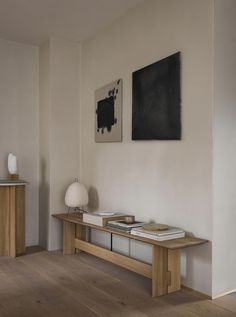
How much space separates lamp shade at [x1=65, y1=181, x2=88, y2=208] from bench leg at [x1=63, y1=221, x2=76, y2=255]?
23cm

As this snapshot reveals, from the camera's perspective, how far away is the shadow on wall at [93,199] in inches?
145

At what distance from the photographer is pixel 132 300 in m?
2.38

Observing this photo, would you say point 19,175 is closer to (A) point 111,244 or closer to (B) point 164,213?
(A) point 111,244

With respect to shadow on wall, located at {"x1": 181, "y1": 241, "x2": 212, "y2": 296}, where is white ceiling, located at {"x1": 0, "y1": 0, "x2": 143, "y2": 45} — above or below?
above

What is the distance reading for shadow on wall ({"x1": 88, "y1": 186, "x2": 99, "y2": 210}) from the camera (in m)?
3.67

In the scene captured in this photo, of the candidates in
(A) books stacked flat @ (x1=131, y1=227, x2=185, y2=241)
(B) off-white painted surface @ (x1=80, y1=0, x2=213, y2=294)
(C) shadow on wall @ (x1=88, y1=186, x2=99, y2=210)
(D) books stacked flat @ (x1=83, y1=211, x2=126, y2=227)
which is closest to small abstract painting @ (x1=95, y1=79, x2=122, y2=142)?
(B) off-white painted surface @ (x1=80, y1=0, x2=213, y2=294)

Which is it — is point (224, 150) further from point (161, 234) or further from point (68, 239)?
point (68, 239)

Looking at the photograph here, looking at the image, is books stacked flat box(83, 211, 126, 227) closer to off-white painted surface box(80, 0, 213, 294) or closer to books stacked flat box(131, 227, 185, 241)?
off-white painted surface box(80, 0, 213, 294)

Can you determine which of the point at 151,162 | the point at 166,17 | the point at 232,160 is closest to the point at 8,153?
the point at 151,162

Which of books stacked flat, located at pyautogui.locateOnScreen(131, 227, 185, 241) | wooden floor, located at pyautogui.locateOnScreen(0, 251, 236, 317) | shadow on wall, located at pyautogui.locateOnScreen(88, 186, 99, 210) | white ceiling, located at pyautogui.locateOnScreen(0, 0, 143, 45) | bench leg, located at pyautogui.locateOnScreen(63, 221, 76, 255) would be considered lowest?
wooden floor, located at pyautogui.locateOnScreen(0, 251, 236, 317)

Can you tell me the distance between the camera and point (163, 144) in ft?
9.20

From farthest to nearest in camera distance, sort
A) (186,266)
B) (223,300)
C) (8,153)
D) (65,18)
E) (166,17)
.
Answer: (8,153) < (65,18) < (166,17) < (186,266) < (223,300)

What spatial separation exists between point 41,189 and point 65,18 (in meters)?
1.82

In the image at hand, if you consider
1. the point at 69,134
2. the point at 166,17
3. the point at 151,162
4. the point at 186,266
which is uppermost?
the point at 166,17
